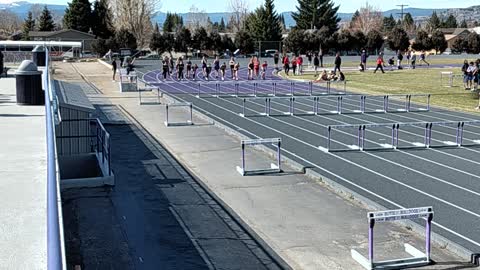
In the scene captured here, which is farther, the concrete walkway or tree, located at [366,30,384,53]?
tree, located at [366,30,384,53]

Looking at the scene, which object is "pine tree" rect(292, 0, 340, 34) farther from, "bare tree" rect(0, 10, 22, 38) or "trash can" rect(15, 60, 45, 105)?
"trash can" rect(15, 60, 45, 105)

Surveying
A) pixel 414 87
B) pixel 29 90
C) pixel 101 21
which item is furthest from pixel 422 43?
pixel 29 90

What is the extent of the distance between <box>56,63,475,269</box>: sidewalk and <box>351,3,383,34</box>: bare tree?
122m

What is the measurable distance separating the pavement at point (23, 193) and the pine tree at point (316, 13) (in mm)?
86610

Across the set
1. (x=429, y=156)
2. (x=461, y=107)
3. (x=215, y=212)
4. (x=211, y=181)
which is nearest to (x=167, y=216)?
(x=215, y=212)

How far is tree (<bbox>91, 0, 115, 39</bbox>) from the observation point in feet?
304

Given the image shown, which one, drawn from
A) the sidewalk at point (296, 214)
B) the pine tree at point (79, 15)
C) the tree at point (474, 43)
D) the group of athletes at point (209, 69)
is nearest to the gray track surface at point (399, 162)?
the sidewalk at point (296, 214)

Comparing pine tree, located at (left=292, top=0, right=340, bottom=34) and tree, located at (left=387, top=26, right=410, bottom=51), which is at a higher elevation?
pine tree, located at (left=292, top=0, right=340, bottom=34)

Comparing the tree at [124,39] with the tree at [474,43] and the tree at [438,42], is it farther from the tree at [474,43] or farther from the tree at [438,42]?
the tree at [474,43]

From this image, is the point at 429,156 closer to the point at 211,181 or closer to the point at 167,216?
the point at 211,181

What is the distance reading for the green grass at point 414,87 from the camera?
3092cm

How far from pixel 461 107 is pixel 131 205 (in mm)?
19834

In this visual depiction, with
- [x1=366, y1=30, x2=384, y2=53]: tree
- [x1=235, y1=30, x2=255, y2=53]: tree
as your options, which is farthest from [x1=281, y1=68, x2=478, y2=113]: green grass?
[x1=235, y1=30, x2=255, y2=53]: tree

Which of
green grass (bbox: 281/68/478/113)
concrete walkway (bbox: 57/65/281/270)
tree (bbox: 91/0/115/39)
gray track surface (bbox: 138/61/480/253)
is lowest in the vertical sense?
concrete walkway (bbox: 57/65/281/270)
